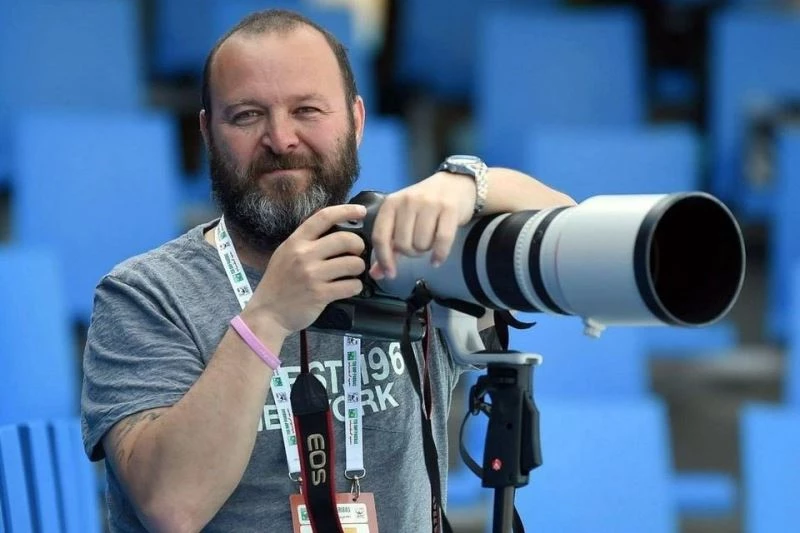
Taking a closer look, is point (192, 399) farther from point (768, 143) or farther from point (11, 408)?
point (768, 143)

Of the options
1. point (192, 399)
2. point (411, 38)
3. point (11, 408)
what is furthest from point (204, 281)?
point (411, 38)

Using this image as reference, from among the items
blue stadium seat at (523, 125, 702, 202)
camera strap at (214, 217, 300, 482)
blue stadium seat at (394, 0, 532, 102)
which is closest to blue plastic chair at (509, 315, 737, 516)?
blue stadium seat at (523, 125, 702, 202)

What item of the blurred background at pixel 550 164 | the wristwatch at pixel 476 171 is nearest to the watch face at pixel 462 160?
the wristwatch at pixel 476 171

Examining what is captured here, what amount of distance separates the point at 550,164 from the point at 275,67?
2134mm

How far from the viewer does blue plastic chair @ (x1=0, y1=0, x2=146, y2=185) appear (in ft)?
12.5

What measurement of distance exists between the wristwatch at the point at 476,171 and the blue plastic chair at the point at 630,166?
7.49ft

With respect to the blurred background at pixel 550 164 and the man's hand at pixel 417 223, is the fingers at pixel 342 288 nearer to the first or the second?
the man's hand at pixel 417 223

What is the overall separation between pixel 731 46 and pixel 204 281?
302 centimetres

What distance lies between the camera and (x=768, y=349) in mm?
4000

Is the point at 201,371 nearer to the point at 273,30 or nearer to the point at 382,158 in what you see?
the point at 273,30

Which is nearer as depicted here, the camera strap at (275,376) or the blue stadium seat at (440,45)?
the camera strap at (275,376)

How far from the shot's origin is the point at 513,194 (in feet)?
4.27

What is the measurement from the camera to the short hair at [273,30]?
1514 mm

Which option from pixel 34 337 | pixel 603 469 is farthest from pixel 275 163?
pixel 34 337
